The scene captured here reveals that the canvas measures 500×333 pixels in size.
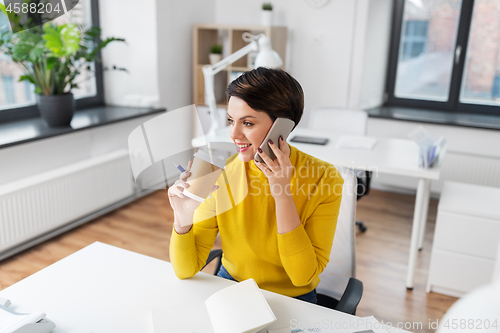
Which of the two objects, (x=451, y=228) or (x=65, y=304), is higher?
(x=65, y=304)

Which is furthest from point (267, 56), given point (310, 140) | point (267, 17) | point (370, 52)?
point (370, 52)

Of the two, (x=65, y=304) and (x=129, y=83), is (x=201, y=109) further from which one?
(x=65, y=304)

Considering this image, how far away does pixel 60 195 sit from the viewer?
279cm

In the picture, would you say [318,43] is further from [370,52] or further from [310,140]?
[310,140]

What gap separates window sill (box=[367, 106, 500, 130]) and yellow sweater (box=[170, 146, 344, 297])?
2653 millimetres

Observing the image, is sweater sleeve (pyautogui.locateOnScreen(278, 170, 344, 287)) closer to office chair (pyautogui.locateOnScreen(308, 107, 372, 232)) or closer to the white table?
the white table

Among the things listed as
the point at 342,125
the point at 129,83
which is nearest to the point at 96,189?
the point at 129,83

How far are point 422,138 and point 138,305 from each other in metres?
1.72

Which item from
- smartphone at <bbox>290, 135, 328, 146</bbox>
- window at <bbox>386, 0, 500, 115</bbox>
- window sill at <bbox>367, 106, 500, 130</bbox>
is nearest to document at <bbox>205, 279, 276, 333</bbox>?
smartphone at <bbox>290, 135, 328, 146</bbox>

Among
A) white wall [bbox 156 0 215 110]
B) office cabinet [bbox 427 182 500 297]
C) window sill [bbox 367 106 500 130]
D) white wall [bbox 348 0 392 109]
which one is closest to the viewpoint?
office cabinet [bbox 427 182 500 297]

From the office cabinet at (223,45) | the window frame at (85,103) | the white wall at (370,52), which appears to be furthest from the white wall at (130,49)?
the white wall at (370,52)

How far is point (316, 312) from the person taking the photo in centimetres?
107

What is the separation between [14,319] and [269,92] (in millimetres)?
790

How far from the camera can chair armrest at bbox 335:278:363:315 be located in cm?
120
